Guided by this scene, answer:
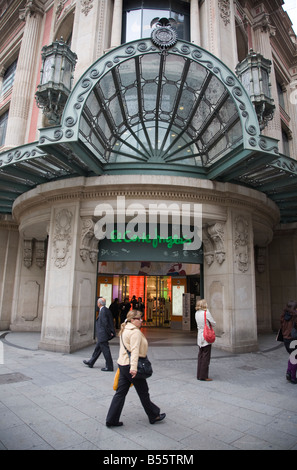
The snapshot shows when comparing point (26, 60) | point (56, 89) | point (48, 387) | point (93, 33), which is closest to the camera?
point (48, 387)

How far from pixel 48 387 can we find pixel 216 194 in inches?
289

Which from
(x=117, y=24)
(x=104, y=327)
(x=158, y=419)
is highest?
(x=117, y=24)

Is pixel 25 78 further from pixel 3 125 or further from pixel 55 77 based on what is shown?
pixel 55 77

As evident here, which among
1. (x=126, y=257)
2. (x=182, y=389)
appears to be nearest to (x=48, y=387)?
(x=182, y=389)

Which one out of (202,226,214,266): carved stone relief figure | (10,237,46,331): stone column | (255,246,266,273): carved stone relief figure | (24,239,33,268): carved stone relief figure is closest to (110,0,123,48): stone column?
(202,226,214,266): carved stone relief figure

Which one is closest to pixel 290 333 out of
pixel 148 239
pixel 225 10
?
pixel 148 239

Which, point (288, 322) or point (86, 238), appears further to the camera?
point (86, 238)

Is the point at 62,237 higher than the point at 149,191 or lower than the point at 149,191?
lower

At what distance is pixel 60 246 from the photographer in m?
9.80

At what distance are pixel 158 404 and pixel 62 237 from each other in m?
6.43

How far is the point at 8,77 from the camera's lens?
2050 cm

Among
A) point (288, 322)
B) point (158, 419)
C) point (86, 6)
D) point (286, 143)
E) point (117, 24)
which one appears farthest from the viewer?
point (286, 143)

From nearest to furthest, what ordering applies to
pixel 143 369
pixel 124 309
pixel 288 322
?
pixel 143 369 → pixel 288 322 → pixel 124 309

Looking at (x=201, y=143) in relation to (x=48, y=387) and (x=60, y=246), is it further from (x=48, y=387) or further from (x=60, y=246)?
(x=48, y=387)
